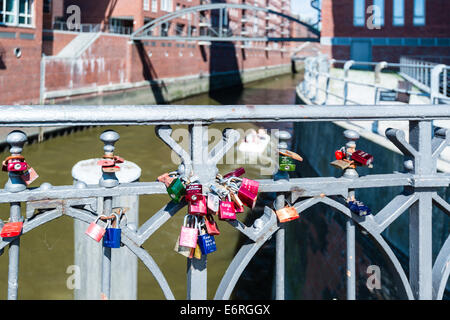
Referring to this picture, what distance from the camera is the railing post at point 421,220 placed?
6.41ft

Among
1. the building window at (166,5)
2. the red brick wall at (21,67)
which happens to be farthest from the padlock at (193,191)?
the building window at (166,5)

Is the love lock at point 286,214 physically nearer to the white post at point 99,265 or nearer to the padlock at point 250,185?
the padlock at point 250,185

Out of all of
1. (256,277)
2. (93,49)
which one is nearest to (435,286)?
(256,277)

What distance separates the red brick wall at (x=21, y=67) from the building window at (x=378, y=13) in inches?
698

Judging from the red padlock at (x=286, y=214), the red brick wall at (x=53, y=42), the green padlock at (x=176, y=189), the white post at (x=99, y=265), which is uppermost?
the red brick wall at (x=53, y=42)

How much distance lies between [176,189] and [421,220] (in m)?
1.10

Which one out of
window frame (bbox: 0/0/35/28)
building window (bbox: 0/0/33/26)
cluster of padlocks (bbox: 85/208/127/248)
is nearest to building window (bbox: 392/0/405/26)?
window frame (bbox: 0/0/35/28)

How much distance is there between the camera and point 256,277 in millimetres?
8766

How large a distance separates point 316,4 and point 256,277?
2351 cm

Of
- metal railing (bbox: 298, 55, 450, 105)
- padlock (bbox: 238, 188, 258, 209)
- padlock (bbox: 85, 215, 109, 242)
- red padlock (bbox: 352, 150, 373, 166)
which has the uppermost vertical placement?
metal railing (bbox: 298, 55, 450, 105)

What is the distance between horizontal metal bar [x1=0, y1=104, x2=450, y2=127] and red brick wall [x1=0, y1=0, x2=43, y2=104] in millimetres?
20180

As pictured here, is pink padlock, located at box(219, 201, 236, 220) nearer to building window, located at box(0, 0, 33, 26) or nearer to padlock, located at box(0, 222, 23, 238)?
padlock, located at box(0, 222, 23, 238)

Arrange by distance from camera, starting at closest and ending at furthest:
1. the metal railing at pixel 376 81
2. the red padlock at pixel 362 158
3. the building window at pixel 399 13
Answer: the red padlock at pixel 362 158, the metal railing at pixel 376 81, the building window at pixel 399 13

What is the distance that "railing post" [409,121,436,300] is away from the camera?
6.41ft
